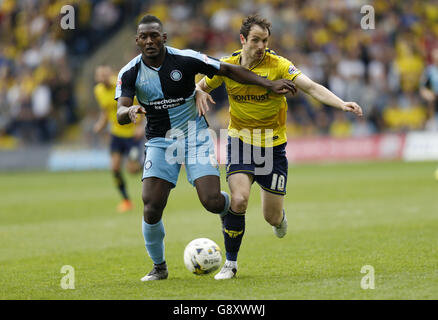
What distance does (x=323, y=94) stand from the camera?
7086 mm

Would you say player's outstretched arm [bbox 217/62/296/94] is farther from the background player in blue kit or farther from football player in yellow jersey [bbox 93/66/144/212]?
football player in yellow jersey [bbox 93/66/144/212]

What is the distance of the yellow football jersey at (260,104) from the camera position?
7.44m

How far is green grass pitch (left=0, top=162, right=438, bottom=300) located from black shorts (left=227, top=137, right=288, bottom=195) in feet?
2.90

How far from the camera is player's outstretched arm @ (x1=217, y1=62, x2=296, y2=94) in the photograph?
7074 millimetres

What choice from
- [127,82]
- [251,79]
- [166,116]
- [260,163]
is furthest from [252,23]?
[260,163]

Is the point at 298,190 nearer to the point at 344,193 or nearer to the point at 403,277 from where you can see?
the point at 344,193

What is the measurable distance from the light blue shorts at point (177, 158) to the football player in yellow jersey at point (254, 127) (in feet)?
1.22

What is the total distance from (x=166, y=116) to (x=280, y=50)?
18.9m

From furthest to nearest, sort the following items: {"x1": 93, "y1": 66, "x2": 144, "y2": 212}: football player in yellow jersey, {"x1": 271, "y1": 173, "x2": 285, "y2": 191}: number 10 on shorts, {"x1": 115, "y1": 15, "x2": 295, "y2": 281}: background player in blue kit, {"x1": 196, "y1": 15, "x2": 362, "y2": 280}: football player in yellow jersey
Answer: {"x1": 93, "y1": 66, "x2": 144, "y2": 212}: football player in yellow jersey → {"x1": 271, "y1": 173, "x2": 285, "y2": 191}: number 10 on shorts → {"x1": 196, "y1": 15, "x2": 362, "y2": 280}: football player in yellow jersey → {"x1": 115, "y1": 15, "x2": 295, "y2": 281}: background player in blue kit

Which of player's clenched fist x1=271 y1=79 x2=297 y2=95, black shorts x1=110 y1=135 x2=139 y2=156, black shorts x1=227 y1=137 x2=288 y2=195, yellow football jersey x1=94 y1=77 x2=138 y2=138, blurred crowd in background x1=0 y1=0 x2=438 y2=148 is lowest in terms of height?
black shorts x1=227 y1=137 x2=288 y2=195

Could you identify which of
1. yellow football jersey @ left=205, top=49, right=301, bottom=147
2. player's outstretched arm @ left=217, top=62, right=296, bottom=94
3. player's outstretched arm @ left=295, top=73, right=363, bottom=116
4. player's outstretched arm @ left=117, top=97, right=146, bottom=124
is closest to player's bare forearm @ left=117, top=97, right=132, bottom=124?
player's outstretched arm @ left=117, top=97, right=146, bottom=124

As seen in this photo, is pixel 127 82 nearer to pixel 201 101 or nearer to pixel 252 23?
pixel 201 101
